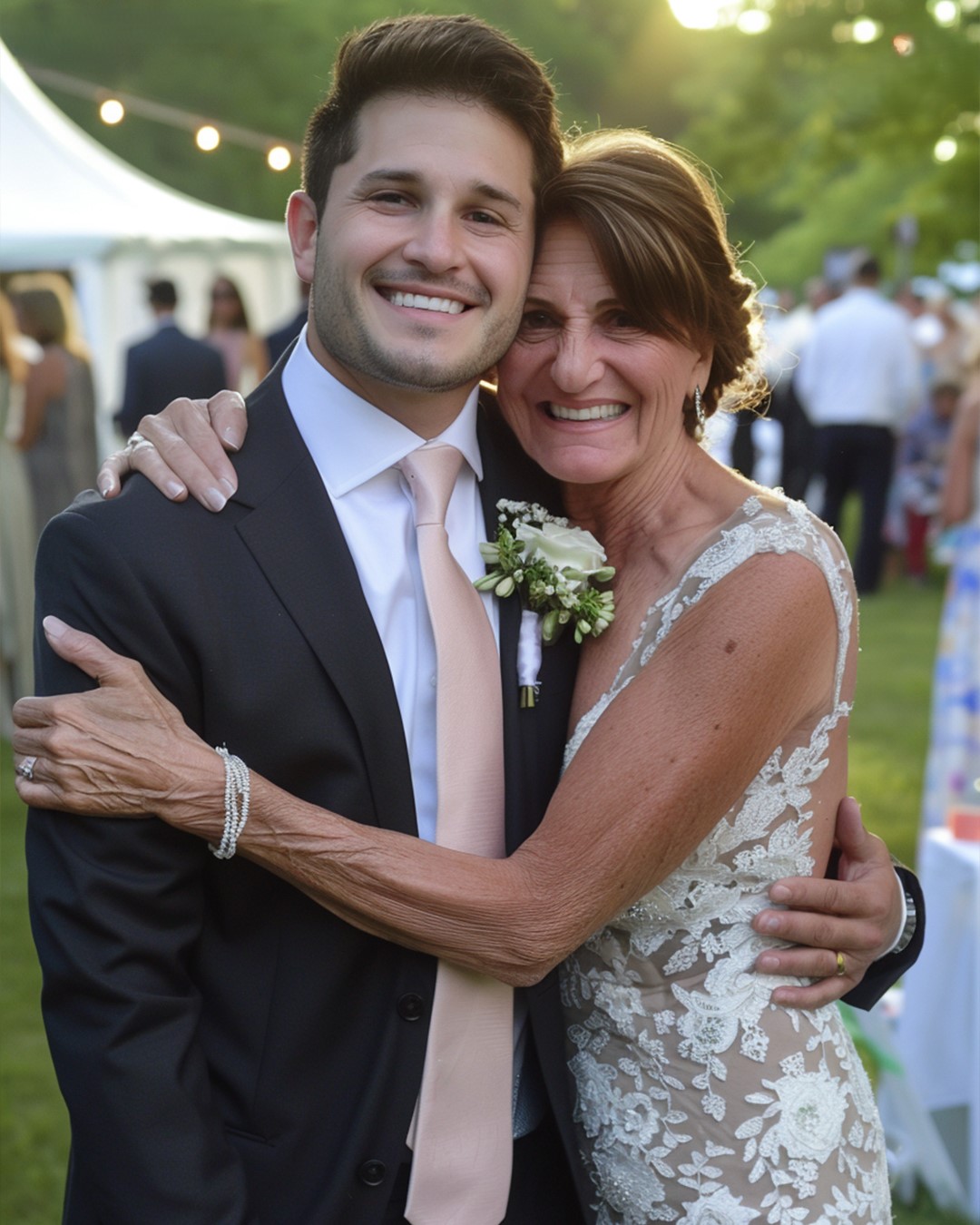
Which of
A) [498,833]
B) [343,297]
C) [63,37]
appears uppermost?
[63,37]

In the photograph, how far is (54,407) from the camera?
8523 millimetres

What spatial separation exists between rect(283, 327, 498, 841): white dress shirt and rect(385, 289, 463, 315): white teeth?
0.17 meters

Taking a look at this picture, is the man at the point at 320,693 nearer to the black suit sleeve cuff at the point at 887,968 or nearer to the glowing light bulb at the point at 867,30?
the black suit sleeve cuff at the point at 887,968

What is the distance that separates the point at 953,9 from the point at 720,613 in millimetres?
7722

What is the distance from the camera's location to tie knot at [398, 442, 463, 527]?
228 cm

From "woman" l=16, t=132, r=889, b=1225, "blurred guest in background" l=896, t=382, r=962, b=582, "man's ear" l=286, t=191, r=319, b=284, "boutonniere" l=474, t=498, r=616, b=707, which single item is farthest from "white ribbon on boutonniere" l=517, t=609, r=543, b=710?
"blurred guest in background" l=896, t=382, r=962, b=582

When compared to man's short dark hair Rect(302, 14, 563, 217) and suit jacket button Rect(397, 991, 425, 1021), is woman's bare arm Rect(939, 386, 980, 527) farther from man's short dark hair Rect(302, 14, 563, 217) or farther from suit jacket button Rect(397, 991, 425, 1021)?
suit jacket button Rect(397, 991, 425, 1021)

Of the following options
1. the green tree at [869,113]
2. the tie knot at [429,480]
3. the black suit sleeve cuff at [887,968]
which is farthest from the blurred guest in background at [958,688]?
the tie knot at [429,480]

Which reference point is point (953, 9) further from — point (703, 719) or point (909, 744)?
point (703, 719)

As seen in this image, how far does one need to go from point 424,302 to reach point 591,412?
1.22ft

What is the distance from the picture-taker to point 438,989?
2158mm

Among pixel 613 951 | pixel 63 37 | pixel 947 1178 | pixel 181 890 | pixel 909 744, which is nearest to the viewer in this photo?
pixel 181 890

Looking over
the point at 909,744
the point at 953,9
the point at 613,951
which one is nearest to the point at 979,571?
the point at 909,744

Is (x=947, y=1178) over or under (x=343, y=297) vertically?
under
